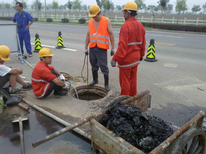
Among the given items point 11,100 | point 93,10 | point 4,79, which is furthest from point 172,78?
point 4,79

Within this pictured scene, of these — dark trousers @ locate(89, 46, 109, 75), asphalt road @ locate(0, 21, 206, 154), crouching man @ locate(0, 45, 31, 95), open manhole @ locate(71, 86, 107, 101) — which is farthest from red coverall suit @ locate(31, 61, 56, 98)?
asphalt road @ locate(0, 21, 206, 154)

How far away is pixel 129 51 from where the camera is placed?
382 cm

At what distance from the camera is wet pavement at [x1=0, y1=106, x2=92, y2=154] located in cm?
290

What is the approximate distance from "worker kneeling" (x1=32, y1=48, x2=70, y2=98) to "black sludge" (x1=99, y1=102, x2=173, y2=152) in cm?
189

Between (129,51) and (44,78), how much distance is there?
186cm

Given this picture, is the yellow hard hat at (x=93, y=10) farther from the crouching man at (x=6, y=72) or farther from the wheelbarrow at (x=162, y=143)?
the wheelbarrow at (x=162, y=143)

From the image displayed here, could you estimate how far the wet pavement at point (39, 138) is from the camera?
2904 millimetres

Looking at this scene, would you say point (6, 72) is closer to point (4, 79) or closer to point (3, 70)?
point (3, 70)

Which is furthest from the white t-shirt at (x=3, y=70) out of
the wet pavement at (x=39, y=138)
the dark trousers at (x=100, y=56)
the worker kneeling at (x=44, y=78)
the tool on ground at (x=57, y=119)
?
the dark trousers at (x=100, y=56)

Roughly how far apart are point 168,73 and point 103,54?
9.11 ft

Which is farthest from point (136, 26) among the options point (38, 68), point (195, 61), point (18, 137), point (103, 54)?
point (195, 61)

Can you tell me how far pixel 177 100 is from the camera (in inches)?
181

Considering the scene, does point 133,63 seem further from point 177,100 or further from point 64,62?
point 64,62

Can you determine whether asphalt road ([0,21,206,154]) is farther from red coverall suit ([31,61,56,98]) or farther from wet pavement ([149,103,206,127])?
red coverall suit ([31,61,56,98])
